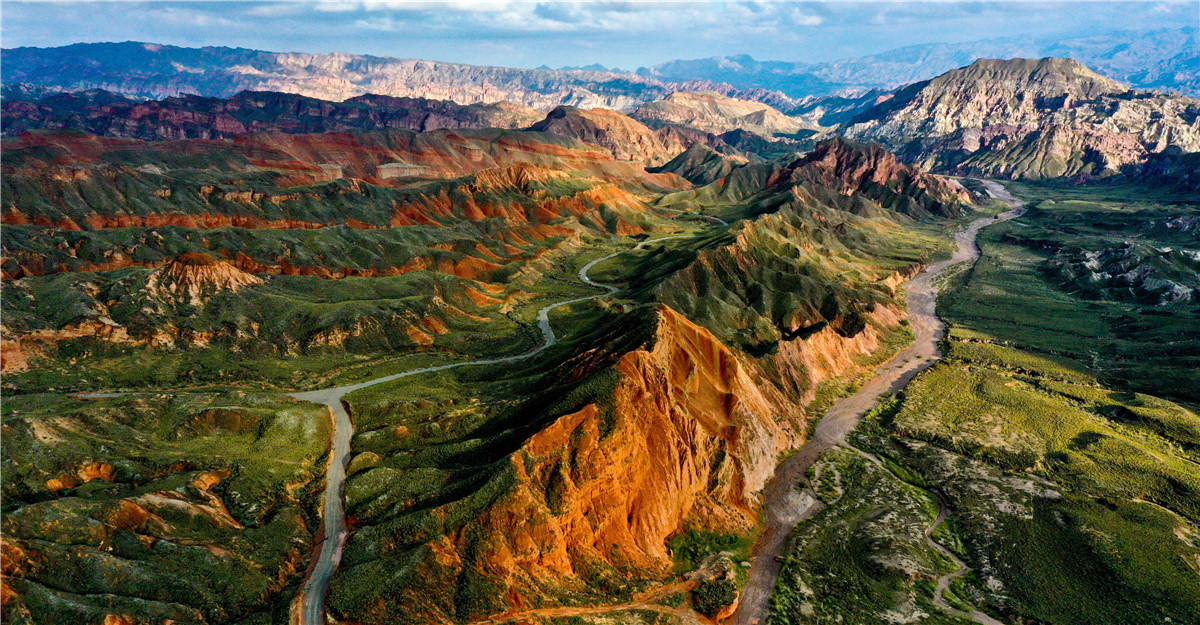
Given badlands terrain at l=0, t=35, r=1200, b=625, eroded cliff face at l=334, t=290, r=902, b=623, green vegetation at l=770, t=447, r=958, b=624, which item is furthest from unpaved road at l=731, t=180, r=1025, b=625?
eroded cliff face at l=334, t=290, r=902, b=623

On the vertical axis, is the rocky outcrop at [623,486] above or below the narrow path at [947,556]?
above

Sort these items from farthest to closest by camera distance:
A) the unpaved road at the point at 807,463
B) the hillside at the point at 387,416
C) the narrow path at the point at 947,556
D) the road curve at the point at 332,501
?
the unpaved road at the point at 807,463 < the narrow path at the point at 947,556 < the hillside at the point at 387,416 < the road curve at the point at 332,501

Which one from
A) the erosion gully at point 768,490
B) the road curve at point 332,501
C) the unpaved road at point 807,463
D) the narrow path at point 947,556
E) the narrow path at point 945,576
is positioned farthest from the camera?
the unpaved road at point 807,463

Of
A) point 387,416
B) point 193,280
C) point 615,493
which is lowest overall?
point 387,416

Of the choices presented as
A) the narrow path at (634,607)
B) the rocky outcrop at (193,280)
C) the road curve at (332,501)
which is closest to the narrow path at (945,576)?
the narrow path at (634,607)

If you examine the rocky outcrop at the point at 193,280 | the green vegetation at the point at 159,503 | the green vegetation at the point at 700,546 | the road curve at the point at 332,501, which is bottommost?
the green vegetation at the point at 700,546

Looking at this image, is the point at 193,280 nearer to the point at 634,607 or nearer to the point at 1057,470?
the point at 634,607

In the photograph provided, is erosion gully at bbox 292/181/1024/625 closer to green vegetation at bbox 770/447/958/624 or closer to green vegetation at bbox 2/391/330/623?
green vegetation at bbox 770/447/958/624

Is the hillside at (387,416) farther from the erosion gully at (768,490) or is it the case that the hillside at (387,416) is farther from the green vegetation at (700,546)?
the erosion gully at (768,490)

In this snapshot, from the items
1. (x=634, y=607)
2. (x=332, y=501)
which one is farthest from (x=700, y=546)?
(x=332, y=501)

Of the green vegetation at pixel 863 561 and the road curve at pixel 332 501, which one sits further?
the green vegetation at pixel 863 561
